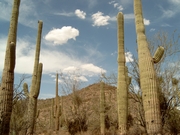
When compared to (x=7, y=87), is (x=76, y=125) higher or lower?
lower

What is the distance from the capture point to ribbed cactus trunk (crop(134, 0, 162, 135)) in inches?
238

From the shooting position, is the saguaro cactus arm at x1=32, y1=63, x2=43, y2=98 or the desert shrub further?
the desert shrub

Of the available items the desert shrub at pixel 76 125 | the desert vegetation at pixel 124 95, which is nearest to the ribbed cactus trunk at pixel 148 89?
the desert vegetation at pixel 124 95

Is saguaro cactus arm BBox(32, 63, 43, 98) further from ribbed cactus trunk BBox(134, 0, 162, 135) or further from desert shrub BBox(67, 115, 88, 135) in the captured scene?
desert shrub BBox(67, 115, 88, 135)

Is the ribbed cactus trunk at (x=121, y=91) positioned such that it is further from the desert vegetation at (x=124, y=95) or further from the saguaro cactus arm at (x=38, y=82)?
the saguaro cactus arm at (x=38, y=82)

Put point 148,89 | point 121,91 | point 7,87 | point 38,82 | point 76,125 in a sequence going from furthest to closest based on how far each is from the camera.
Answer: point 76,125, point 38,82, point 121,91, point 7,87, point 148,89

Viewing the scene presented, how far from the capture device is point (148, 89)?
638 centimetres

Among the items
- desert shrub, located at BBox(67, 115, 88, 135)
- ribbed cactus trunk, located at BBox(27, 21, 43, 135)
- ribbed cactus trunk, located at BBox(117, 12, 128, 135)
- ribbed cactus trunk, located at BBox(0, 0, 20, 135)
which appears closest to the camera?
ribbed cactus trunk, located at BBox(0, 0, 20, 135)

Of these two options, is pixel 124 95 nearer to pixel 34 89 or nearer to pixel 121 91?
pixel 121 91

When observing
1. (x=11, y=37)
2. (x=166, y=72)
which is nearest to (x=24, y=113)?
(x=11, y=37)

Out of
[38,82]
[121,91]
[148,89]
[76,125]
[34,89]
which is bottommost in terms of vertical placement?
[76,125]

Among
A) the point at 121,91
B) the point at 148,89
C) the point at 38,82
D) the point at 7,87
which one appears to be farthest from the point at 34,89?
the point at 148,89

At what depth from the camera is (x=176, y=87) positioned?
1112 centimetres

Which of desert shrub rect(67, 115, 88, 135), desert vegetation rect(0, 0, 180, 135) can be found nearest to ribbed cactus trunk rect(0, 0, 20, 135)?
desert vegetation rect(0, 0, 180, 135)
